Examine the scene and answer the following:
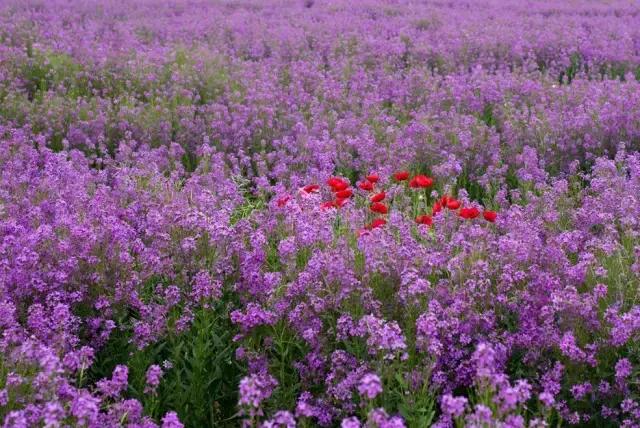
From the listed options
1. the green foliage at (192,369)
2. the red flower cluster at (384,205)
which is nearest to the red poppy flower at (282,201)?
the red flower cluster at (384,205)

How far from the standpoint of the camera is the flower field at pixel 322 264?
115 inches

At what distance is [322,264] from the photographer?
11.7 ft

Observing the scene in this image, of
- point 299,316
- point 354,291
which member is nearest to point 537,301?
point 354,291

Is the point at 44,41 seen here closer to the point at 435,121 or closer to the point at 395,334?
the point at 435,121

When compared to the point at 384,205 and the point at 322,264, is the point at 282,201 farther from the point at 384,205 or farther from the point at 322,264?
the point at 322,264

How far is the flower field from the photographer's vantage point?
2.93m

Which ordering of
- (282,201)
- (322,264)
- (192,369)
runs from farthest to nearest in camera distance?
(282,201), (322,264), (192,369)

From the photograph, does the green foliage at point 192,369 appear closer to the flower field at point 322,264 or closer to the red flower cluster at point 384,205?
the flower field at point 322,264

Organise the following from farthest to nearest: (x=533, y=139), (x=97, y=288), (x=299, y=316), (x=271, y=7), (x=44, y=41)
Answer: (x=271, y=7)
(x=44, y=41)
(x=533, y=139)
(x=97, y=288)
(x=299, y=316)

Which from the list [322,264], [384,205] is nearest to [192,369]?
[322,264]

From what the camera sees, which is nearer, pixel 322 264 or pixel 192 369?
→ pixel 192 369

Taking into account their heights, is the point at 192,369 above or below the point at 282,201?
below

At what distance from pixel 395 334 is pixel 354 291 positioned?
719 millimetres

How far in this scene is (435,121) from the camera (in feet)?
23.9
